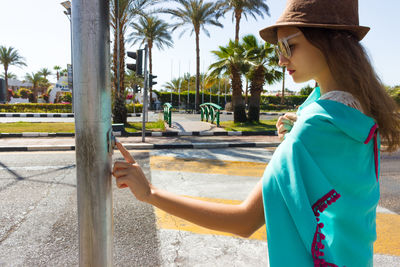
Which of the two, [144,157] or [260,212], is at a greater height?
[260,212]

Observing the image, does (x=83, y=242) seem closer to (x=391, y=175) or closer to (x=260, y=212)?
(x=260, y=212)

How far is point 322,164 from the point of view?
0.73 m

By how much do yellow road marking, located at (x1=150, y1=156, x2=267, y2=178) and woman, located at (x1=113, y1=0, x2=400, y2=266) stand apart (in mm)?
4495

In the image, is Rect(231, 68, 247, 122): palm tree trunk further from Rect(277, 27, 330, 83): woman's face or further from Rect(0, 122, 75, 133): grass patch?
Rect(277, 27, 330, 83): woman's face

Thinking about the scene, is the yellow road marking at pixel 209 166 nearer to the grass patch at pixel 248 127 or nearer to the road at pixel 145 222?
the road at pixel 145 222

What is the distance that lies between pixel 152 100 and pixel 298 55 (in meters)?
35.3

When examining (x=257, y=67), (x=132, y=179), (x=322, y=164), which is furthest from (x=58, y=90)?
(x=322, y=164)

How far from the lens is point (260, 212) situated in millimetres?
904

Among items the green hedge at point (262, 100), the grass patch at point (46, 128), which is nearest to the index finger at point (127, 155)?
the grass patch at point (46, 128)

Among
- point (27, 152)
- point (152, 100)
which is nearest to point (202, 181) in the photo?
point (27, 152)

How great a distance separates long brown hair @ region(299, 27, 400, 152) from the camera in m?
0.83

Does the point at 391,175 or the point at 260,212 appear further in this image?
the point at 391,175

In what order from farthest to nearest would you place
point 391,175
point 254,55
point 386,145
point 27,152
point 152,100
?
point 152,100 < point 254,55 < point 27,152 < point 391,175 < point 386,145

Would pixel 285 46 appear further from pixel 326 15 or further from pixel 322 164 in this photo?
pixel 322 164
